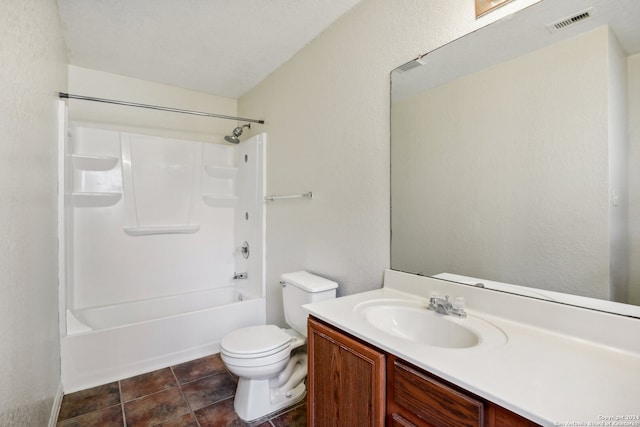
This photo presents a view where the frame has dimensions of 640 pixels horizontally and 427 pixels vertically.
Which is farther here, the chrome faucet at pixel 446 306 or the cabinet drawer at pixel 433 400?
the chrome faucet at pixel 446 306

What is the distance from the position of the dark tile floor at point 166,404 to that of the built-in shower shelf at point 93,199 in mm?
1452

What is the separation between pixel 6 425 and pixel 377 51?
7.06 ft

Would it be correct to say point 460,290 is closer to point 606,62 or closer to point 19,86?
point 606,62

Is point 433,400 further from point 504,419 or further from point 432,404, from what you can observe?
point 504,419

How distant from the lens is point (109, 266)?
8.67ft

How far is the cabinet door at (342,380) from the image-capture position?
963 mm

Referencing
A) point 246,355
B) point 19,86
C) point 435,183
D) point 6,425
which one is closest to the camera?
point 6,425

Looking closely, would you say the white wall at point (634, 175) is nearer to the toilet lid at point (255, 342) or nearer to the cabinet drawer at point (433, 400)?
the cabinet drawer at point (433, 400)

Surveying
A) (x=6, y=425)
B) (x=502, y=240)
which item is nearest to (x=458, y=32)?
(x=502, y=240)

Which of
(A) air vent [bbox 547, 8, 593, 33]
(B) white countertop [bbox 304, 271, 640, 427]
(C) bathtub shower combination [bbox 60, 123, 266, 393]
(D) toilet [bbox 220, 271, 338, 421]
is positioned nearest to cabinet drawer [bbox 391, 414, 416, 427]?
(B) white countertop [bbox 304, 271, 640, 427]

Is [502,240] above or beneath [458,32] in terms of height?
Result: beneath

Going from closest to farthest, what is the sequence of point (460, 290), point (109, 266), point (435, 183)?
point (460, 290), point (435, 183), point (109, 266)

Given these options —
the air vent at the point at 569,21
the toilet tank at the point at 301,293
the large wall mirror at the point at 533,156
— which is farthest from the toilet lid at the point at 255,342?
the air vent at the point at 569,21

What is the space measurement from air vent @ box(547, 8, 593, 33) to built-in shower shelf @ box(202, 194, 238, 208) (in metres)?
2.82
